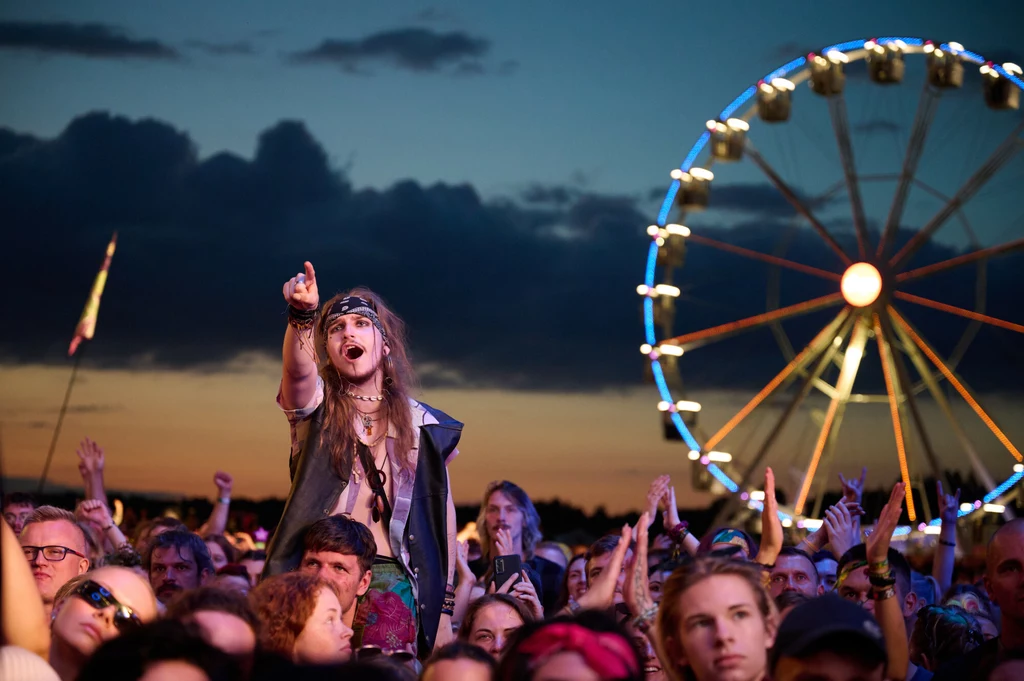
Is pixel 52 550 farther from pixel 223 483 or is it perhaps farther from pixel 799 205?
pixel 799 205

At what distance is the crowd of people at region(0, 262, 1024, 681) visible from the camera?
2.91 metres

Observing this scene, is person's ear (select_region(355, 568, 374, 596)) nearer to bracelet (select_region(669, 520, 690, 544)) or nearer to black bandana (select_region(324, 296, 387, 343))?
black bandana (select_region(324, 296, 387, 343))

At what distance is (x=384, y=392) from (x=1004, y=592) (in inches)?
93.9

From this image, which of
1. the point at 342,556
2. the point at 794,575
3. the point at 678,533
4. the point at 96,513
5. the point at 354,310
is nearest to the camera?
the point at 342,556

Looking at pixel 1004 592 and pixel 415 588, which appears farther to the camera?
pixel 415 588

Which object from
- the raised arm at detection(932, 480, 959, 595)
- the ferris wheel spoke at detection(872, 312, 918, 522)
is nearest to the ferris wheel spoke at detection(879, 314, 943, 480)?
the ferris wheel spoke at detection(872, 312, 918, 522)

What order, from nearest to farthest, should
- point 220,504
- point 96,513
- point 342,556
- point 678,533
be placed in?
point 342,556
point 678,533
point 96,513
point 220,504

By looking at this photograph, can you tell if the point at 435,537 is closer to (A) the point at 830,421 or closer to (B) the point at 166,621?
(B) the point at 166,621

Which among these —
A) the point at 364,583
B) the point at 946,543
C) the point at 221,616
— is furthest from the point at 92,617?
the point at 946,543

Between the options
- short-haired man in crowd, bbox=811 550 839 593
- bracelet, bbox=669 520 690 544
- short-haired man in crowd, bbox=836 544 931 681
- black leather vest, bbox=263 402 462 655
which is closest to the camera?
black leather vest, bbox=263 402 462 655

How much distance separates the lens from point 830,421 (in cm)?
1642

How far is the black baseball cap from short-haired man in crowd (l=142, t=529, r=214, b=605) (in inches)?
134

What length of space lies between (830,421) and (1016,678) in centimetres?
1356

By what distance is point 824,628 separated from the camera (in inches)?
122
